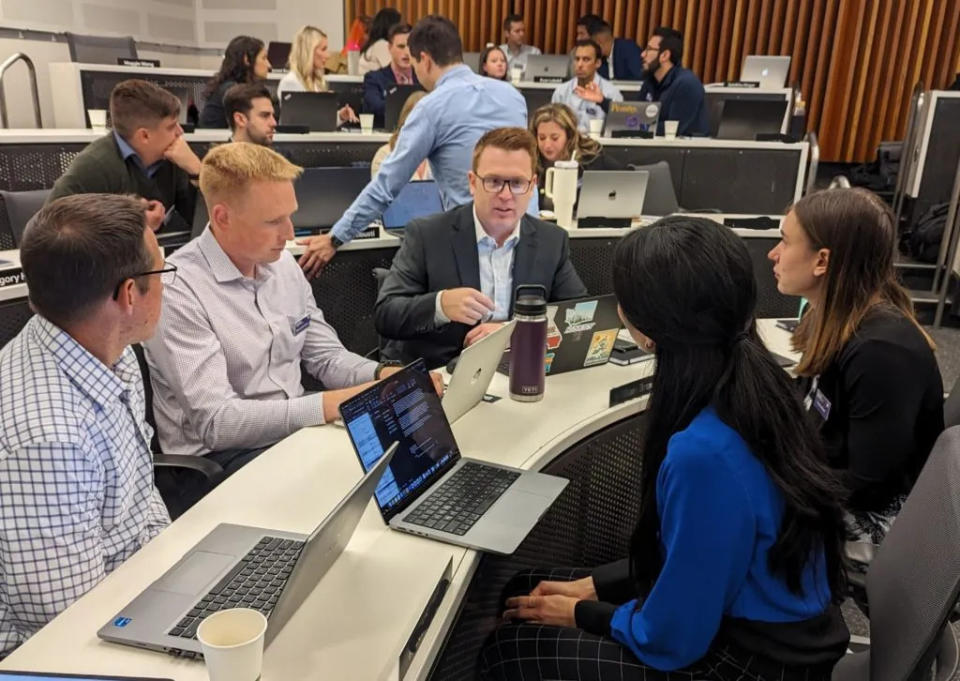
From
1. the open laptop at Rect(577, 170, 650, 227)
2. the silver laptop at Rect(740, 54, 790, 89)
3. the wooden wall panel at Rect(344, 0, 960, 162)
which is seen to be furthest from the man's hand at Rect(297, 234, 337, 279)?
the wooden wall panel at Rect(344, 0, 960, 162)

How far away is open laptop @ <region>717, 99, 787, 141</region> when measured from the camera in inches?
196

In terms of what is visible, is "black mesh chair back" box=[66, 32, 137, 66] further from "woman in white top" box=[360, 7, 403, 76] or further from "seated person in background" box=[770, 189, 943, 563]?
"seated person in background" box=[770, 189, 943, 563]

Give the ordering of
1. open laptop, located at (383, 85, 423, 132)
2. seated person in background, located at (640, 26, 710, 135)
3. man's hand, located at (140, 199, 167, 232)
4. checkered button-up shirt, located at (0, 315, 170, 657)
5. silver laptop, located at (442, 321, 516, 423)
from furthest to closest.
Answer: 1. seated person in background, located at (640, 26, 710, 135)
2. open laptop, located at (383, 85, 423, 132)
3. man's hand, located at (140, 199, 167, 232)
4. silver laptop, located at (442, 321, 516, 423)
5. checkered button-up shirt, located at (0, 315, 170, 657)

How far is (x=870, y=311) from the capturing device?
1.77 meters

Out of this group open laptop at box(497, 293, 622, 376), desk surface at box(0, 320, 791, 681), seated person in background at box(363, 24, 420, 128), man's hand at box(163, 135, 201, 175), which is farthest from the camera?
seated person in background at box(363, 24, 420, 128)

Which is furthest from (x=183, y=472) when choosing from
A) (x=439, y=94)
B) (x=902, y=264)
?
(x=902, y=264)

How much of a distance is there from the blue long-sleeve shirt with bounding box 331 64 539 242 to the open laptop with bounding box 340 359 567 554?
1.50 m

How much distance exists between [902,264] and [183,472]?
5.17m

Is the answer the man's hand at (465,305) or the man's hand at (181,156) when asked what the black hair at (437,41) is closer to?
the man's hand at (181,156)

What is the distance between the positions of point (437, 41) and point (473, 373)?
6.14ft

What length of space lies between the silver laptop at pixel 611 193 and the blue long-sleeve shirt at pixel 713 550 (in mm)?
2064

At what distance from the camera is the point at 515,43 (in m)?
8.45

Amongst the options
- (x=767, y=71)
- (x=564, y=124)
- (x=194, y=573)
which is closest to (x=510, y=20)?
(x=767, y=71)

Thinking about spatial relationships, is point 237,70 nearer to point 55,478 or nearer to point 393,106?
point 393,106
